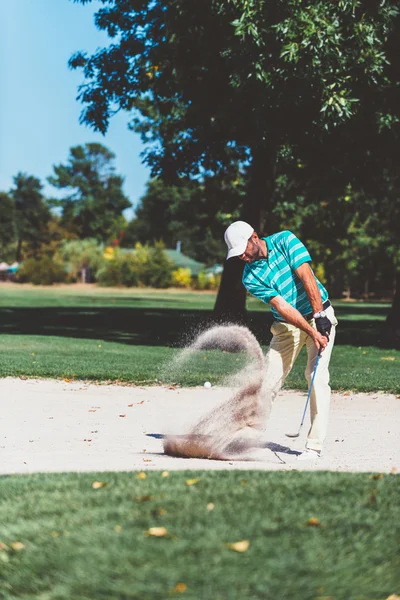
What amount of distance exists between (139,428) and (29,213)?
373ft

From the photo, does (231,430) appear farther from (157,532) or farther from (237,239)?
(157,532)

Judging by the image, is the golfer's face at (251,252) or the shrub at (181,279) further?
the shrub at (181,279)

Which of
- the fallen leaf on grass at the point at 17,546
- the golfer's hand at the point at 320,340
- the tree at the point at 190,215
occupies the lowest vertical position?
the fallen leaf on grass at the point at 17,546

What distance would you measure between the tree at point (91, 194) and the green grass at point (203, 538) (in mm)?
122011

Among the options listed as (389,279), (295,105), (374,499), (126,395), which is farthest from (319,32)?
(389,279)

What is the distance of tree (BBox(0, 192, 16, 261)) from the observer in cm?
11744

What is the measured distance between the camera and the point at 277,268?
A: 281 inches

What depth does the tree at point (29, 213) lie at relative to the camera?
4631 inches

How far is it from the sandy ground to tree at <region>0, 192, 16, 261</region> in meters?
108

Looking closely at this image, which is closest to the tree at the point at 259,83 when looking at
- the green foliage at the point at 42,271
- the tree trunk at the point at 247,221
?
the tree trunk at the point at 247,221

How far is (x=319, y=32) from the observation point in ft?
51.3

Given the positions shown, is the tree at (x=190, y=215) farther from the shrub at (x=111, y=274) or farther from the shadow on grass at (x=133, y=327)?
the shrub at (x=111, y=274)

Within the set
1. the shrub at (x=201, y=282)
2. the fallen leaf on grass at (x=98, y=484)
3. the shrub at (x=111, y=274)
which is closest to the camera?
the fallen leaf on grass at (x=98, y=484)


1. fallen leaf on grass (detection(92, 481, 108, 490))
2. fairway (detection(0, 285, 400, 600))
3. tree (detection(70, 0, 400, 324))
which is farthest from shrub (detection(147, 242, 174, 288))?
fallen leaf on grass (detection(92, 481, 108, 490))
